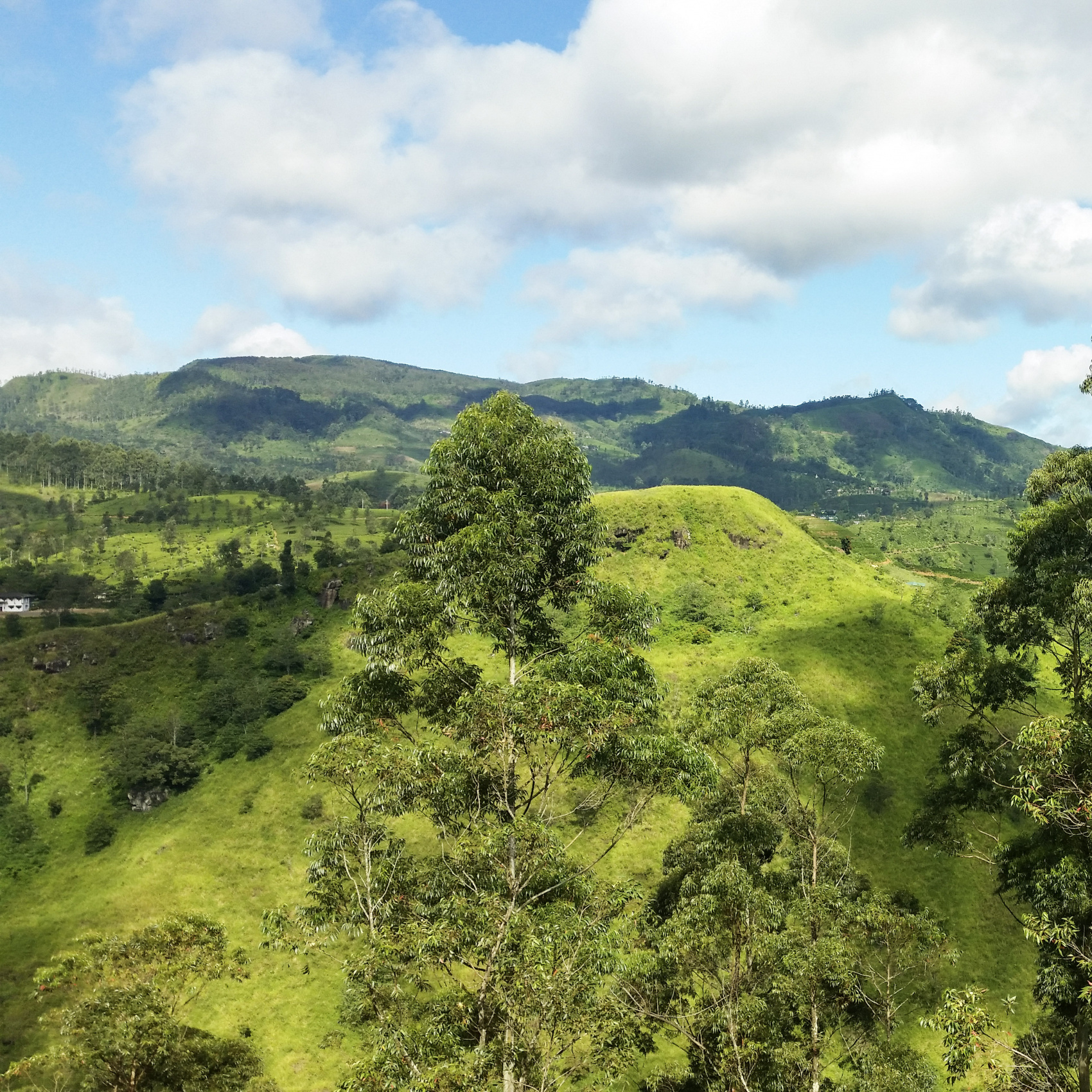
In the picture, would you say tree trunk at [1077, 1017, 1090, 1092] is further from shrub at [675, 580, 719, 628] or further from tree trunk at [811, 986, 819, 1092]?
shrub at [675, 580, 719, 628]

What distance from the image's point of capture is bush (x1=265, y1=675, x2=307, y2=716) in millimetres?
96750

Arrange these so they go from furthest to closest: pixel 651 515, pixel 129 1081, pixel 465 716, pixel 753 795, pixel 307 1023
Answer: pixel 651 515, pixel 307 1023, pixel 753 795, pixel 129 1081, pixel 465 716

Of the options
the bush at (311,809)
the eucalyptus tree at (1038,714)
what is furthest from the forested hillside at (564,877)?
the bush at (311,809)

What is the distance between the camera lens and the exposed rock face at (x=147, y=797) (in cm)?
8512

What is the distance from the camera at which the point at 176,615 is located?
118438 millimetres

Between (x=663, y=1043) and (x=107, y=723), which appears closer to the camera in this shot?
(x=663, y=1043)

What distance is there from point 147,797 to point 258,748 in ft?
43.1

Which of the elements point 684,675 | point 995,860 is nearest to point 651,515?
point 684,675

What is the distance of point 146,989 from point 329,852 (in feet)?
48.7

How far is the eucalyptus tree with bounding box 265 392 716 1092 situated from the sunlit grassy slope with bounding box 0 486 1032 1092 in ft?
58.1

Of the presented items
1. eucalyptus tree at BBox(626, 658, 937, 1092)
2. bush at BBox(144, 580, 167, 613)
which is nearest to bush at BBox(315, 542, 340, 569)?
bush at BBox(144, 580, 167, 613)

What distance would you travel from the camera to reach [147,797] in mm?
85500

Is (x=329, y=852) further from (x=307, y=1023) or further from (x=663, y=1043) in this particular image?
(x=307, y=1023)

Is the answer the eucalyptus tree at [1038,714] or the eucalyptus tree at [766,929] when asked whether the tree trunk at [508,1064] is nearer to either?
the eucalyptus tree at [766,929]
